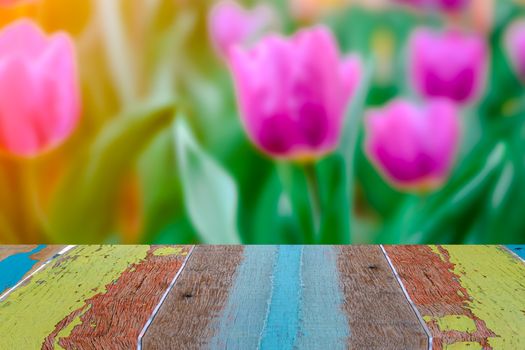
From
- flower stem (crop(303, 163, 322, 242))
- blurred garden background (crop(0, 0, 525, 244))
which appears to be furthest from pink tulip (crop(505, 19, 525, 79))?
flower stem (crop(303, 163, 322, 242))

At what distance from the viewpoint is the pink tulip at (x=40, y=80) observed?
1156 millimetres

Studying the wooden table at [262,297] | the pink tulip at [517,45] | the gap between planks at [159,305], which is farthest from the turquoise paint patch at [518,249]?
the gap between planks at [159,305]

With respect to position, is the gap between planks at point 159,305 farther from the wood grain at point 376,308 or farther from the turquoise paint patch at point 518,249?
the turquoise paint patch at point 518,249

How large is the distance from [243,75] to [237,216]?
24 centimetres

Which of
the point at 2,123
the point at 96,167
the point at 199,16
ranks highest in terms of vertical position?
the point at 199,16

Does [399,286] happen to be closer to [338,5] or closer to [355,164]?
[355,164]

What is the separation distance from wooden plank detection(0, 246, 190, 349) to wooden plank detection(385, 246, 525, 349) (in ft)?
1.08

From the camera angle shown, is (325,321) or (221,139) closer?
(325,321)

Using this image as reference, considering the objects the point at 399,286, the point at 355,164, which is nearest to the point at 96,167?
the point at 355,164

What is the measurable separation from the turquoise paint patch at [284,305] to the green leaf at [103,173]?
31 centimetres

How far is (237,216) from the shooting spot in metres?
1.18

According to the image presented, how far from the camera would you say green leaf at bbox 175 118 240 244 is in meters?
1.16

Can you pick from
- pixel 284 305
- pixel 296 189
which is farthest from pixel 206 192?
pixel 284 305

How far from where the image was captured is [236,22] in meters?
1.13
